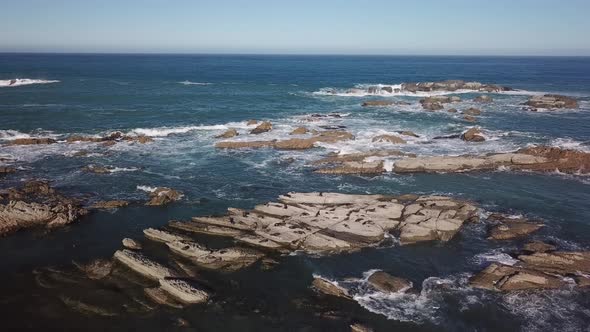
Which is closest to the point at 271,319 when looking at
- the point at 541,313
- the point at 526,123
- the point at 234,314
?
the point at 234,314

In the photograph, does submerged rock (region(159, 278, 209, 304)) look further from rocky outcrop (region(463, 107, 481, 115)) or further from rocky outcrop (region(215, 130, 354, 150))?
rocky outcrop (region(463, 107, 481, 115))

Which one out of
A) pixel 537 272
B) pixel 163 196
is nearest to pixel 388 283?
pixel 537 272

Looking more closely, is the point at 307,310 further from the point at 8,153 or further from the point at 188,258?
the point at 8,153

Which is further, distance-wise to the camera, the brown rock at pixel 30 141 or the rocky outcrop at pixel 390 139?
the rocky outcrop at pixel 390 139

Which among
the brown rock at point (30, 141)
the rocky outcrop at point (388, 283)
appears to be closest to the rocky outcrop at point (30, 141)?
the brown rock at point (30, 141)

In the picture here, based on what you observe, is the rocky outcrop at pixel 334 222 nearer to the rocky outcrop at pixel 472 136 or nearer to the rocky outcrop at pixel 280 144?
the rocky outcrop at pixel 280 144

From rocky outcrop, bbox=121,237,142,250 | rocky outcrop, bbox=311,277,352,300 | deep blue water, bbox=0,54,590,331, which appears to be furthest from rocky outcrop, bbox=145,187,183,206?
rocky outcrop, bbox=311,277,352,300
